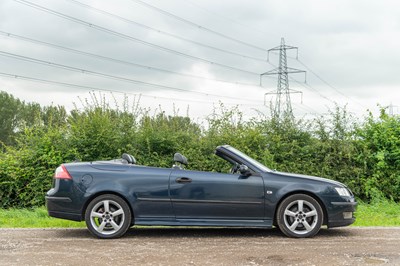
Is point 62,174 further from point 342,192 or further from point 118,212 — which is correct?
point 342,192

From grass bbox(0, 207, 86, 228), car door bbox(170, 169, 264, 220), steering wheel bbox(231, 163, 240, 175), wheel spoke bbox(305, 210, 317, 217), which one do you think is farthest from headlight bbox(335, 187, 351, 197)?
grass bbox(0, 207, 86, 228)

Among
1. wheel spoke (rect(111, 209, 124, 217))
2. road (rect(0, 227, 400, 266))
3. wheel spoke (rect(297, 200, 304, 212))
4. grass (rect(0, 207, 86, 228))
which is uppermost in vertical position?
wheel spoke (rect(297, 200, 304, 212))

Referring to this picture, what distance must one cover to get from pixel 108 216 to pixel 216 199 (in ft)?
5.38

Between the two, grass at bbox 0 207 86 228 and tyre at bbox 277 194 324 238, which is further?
grass at bbox 0 207 86 228

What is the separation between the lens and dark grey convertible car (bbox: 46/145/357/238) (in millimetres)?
7633

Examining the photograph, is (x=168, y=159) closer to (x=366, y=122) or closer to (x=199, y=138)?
(x=199, y=138)

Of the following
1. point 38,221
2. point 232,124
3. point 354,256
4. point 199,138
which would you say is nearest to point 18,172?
point 38,221

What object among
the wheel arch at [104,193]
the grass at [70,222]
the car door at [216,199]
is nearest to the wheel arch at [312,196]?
the car door at [216,199]

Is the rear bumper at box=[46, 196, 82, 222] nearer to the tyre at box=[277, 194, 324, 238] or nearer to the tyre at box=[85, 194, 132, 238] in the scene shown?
the tyre at box=[85, 194, 132, 238]

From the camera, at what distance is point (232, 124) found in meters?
13.4

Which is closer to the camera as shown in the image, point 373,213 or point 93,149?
point 373,213

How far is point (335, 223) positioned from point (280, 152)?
5431 mm

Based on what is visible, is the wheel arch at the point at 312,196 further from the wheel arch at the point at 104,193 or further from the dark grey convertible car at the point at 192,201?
the wheel arch at the point at 104,193

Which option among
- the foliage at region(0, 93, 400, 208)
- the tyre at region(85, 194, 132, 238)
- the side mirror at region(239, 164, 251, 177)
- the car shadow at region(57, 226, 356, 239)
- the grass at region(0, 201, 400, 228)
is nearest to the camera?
the tyre at region(85, 194, 132, 238)
